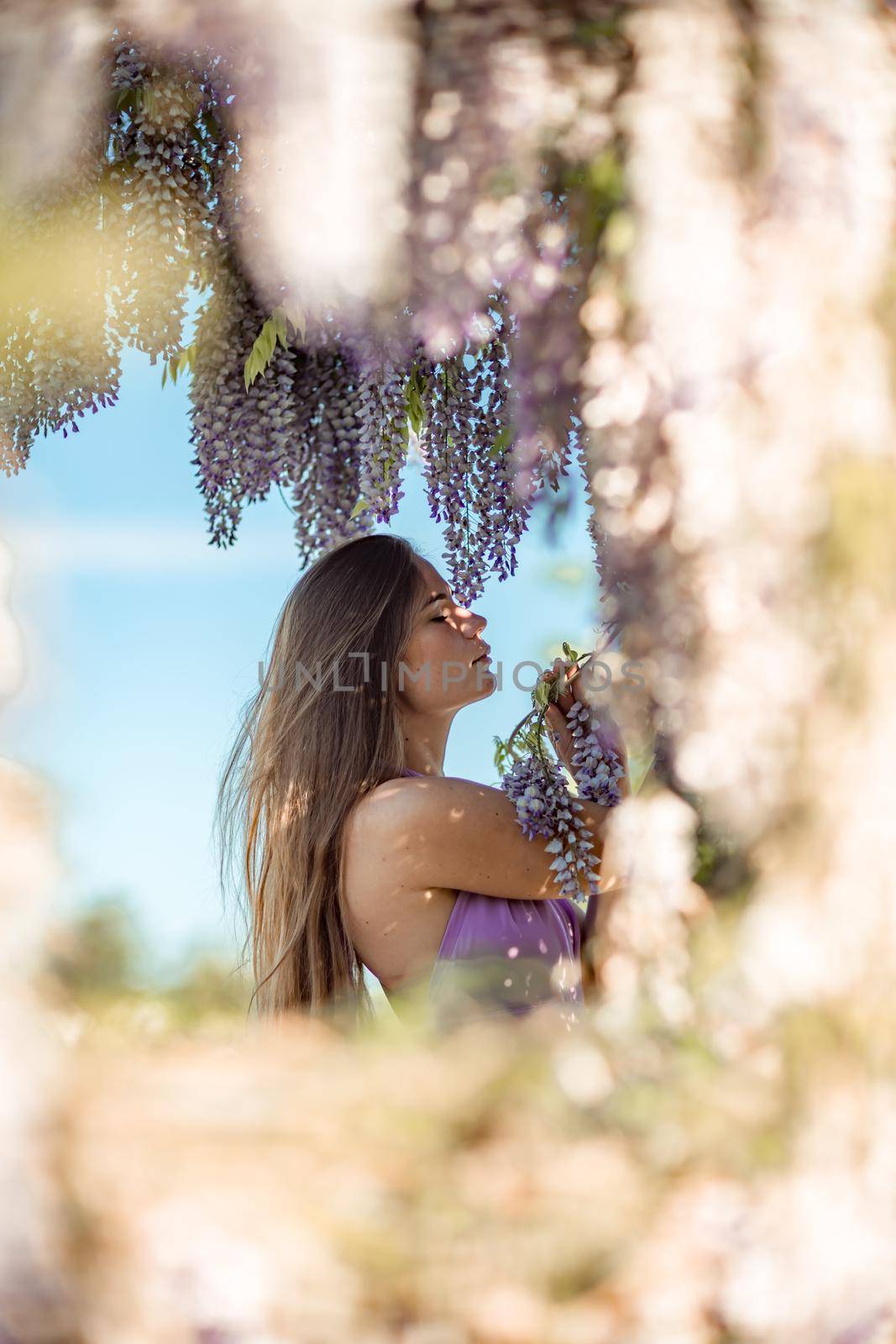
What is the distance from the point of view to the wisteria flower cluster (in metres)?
1.77

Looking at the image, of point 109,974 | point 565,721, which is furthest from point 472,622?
point 109,974

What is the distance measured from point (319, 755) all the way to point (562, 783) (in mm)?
493

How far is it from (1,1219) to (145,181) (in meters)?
1.58

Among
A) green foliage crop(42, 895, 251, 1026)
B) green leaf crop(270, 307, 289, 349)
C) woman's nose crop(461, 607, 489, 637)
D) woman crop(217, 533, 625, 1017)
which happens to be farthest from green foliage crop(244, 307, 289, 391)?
green foliage crop(42, 895, 251, 1026)

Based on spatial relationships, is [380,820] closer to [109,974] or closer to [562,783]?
[562,783]

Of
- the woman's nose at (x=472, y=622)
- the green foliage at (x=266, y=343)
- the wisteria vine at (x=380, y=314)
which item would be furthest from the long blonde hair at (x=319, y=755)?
the green foliage at (x=266, y=343)

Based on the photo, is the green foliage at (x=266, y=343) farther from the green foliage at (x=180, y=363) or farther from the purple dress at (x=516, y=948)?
the purple dress at (x=516, y=948)

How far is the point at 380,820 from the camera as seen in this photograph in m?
1.85

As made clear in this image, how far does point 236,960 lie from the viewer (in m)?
2.23

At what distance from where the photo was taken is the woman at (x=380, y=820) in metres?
1.82

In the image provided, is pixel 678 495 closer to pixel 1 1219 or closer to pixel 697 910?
pixel 697 910

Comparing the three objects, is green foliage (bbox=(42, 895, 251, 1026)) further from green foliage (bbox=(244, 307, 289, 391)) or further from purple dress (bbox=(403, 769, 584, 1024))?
green foliage (bbox=(244, 307, 289, 391))

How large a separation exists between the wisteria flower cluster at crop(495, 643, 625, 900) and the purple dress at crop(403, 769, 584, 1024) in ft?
0.51

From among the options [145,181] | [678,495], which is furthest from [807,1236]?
[145,181]
